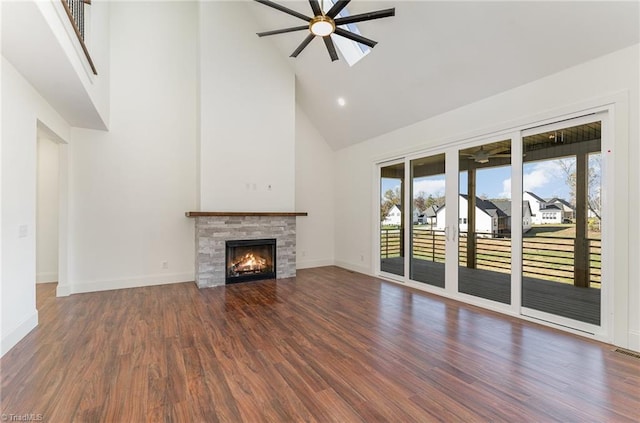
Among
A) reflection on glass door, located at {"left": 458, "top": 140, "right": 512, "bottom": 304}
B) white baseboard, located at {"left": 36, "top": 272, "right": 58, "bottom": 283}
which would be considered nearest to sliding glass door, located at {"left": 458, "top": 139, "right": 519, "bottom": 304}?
reflection on glass door, located at {"left": 458, "top": 140, "right": 512, "bottom": 304}

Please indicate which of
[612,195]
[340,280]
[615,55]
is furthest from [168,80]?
[612,195]

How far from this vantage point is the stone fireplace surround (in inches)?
200

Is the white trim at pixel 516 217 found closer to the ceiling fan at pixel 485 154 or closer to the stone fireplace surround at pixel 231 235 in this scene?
the ceiling fan at pixel 485 154

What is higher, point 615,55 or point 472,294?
point 615,55

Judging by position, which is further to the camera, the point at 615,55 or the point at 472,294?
the point at 472,294

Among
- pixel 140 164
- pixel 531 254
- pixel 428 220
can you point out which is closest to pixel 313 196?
pixel 428 220

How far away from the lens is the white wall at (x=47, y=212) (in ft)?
17.0

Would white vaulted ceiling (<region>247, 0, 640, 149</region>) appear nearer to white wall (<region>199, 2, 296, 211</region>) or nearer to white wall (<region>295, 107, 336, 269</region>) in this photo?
white wall (<region>199, 2, 296, 211</region>)

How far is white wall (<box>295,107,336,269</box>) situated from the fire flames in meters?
1.15

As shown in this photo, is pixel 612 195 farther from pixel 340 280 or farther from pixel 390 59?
pixel 340 280

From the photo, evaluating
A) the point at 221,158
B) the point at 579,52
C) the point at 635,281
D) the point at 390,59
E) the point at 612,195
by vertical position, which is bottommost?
the point at 635,281

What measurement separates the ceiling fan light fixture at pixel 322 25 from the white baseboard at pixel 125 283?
4664 mm

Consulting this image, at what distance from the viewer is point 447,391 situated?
209cm

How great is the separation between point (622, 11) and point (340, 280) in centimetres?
486
